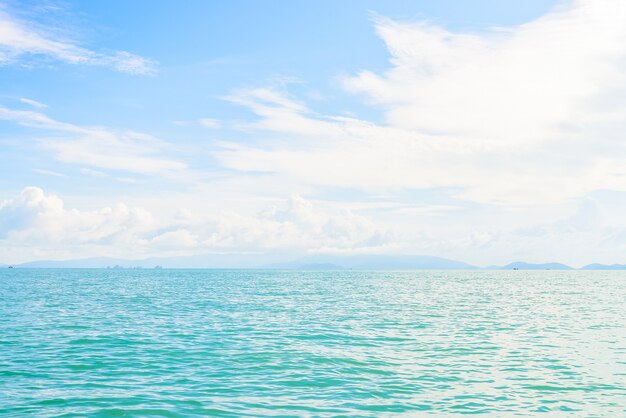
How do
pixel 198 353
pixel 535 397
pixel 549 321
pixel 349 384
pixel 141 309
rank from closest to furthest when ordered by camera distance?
pixel 535 397 < pixel 349 384 < pixel 198 353 < pixel 549 321 < pixel 141 309

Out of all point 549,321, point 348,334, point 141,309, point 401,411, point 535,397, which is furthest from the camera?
point 141,309

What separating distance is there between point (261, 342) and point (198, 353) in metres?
6.53

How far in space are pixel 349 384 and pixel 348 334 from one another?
1874 centimetres

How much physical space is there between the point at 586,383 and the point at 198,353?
23.4 meters

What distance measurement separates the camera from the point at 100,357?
34.5 meters

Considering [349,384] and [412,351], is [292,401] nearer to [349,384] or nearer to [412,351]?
[349,384]

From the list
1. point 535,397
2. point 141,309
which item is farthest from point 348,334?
point 141,309

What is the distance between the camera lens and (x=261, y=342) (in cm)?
4153

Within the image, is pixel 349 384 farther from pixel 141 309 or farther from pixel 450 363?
pixel 141 309

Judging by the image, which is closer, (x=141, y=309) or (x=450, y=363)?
(x=450, y=363)

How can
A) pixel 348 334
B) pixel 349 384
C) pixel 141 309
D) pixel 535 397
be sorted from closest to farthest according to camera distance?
pixel 535 397
pixel 349 384
pixel 348 334
pixel 141 309

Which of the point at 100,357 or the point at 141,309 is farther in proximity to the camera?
the point at 141,309

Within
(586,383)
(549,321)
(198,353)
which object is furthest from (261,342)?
(549,321)

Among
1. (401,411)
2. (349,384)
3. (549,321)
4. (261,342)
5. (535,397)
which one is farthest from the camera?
(549,321)
